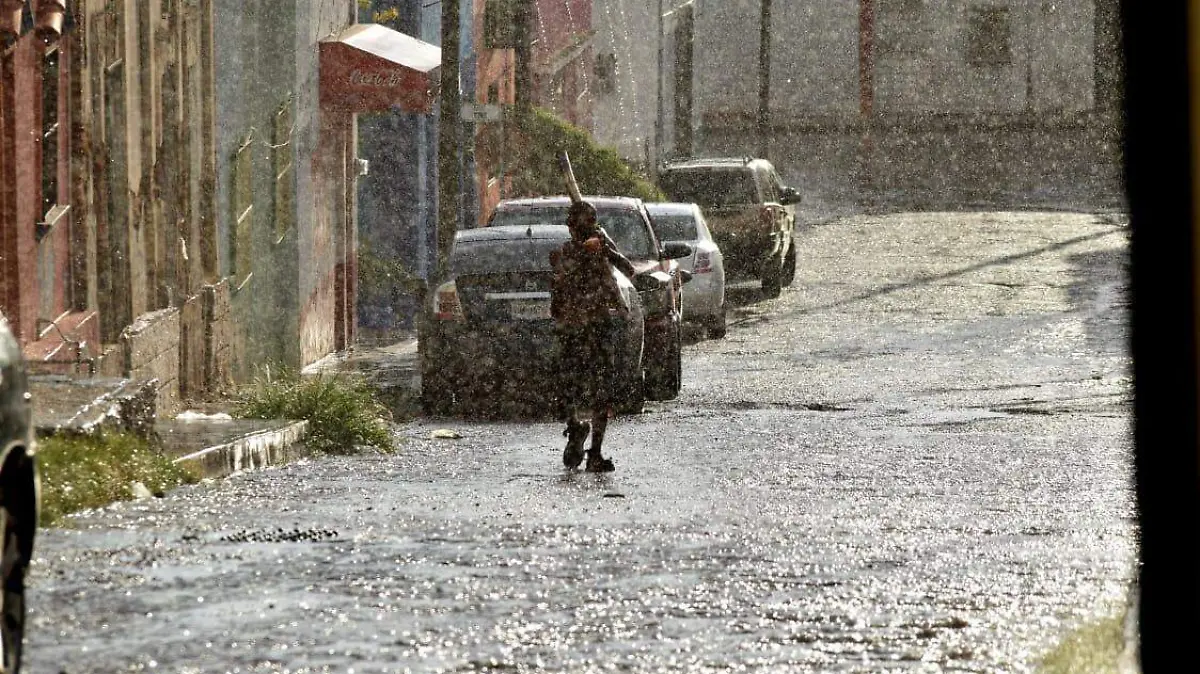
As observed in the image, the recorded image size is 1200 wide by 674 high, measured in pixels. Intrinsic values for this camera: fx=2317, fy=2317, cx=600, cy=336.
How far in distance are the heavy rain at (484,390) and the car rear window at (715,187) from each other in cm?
6

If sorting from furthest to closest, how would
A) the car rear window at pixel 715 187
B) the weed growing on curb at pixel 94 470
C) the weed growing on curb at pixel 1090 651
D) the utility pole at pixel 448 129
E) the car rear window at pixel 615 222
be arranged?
the car rear window at pixel 715 187, the utility pole at pixel 448 129, the car rear window at pixel 615 222, the weed growing on curb at pixel 94 470, the weed growing on curb at pixel 1090 651

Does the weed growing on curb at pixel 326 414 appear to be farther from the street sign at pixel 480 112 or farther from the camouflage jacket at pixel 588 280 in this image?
the street sign at pixel 480 112

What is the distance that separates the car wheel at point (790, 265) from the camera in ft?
103

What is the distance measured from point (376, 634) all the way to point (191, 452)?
5.02 m

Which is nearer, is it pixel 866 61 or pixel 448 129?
pixel 448 129

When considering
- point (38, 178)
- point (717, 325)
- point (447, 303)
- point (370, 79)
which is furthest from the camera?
point (717, 325)

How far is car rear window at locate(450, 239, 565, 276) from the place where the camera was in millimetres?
17062

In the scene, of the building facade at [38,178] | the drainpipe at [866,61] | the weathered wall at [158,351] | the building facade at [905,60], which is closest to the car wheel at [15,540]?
the building facade at [38,178]

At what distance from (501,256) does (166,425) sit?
4.02m

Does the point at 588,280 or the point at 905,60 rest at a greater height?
the point at 905,60

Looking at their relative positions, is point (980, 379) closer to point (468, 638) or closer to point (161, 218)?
point (161, 218)

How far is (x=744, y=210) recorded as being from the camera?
2972cm

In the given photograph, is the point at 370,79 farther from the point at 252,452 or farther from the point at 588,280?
the point at 252,452

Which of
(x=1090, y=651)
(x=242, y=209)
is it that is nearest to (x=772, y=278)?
(x=242, y=209)
